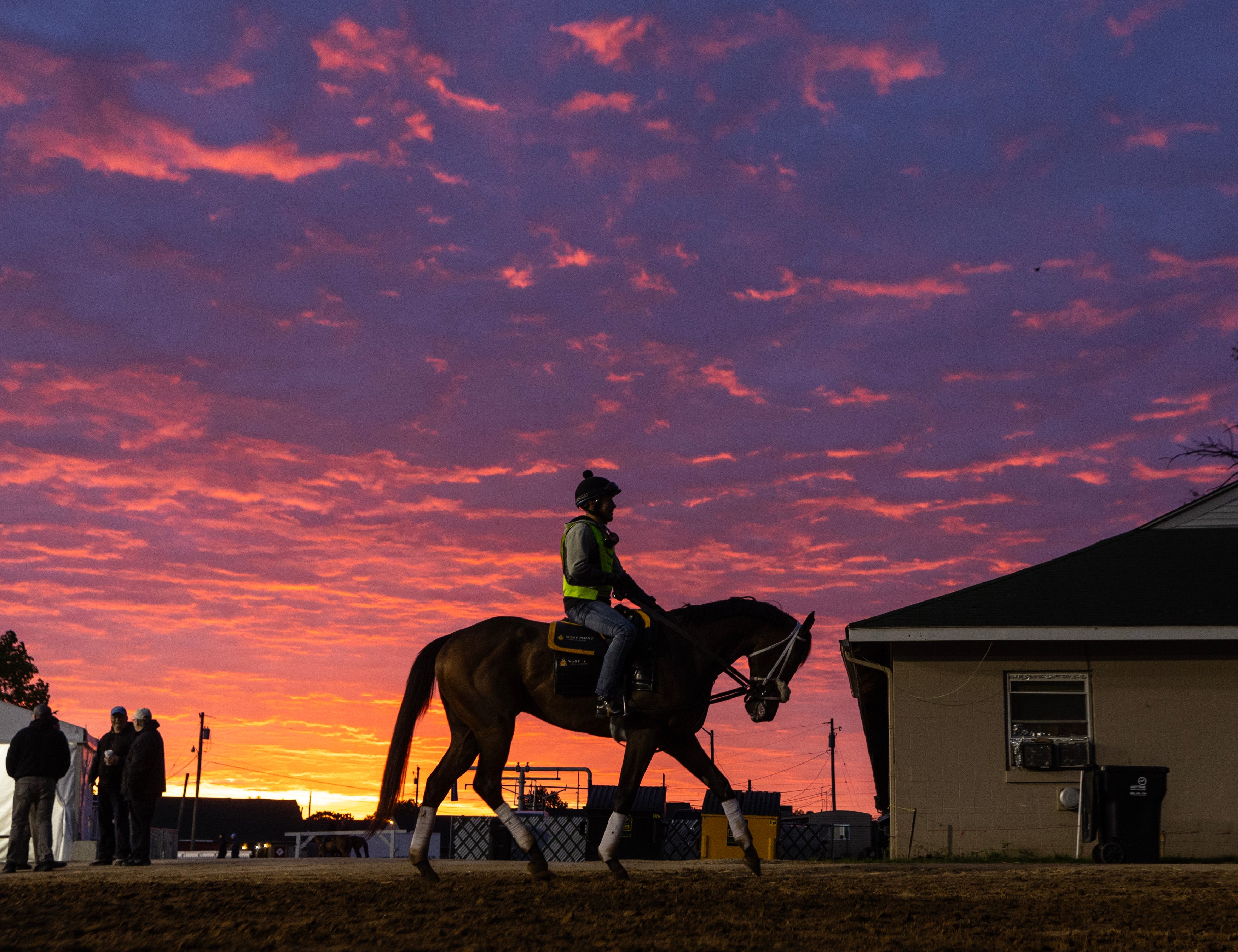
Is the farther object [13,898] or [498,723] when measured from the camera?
[498,723]

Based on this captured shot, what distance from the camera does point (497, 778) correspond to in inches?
412

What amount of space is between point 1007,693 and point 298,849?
71.8 ft

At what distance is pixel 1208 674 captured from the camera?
17297 mm


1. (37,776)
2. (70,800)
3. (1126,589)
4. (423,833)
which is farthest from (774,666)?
(70,800)

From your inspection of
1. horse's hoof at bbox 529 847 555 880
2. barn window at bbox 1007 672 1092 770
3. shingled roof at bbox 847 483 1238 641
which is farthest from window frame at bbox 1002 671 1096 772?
horse's hoof at bbox 529 847 555 880

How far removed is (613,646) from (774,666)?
66.0 inches

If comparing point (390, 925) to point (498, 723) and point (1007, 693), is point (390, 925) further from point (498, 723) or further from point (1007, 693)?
point (1007, 693)

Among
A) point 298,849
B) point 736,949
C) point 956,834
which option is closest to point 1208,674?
point 956,834

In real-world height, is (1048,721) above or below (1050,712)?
below

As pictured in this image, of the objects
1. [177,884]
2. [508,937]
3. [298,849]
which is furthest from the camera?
[298,849]

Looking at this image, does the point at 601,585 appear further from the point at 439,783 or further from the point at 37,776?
the point at 37,776

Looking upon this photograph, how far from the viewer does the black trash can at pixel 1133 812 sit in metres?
15.4

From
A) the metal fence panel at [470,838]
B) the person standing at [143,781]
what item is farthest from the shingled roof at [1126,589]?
the metal fence panel at [470,838]

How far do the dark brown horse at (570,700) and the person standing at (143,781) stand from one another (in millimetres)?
5504
